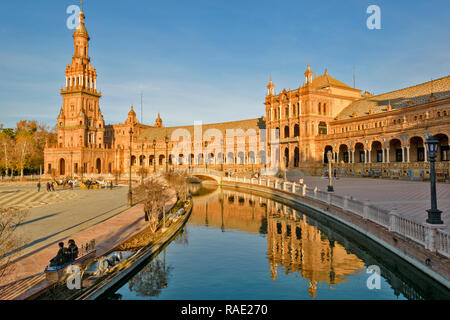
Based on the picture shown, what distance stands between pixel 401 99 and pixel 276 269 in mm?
50198

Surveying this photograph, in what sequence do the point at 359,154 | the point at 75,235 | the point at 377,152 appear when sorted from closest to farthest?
the point at 75,235
the point at 377,152
the point at 359,154

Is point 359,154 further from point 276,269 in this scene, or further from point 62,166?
point 62,166

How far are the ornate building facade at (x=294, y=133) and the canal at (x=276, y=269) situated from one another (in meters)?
17.2

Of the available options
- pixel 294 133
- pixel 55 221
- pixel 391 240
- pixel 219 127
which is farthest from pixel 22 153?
pixel 391 240

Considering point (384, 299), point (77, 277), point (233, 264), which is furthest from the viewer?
point (233, 264)

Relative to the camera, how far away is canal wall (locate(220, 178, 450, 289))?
395 inches

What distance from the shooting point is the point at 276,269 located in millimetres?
13547

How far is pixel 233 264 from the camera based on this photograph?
14.4m

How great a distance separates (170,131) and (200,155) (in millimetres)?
18232

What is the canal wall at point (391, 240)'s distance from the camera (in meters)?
10.0

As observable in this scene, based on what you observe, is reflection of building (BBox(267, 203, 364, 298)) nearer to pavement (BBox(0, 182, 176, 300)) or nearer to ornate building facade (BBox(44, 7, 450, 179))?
pavement (BBox(0, 182, 176, 300))
